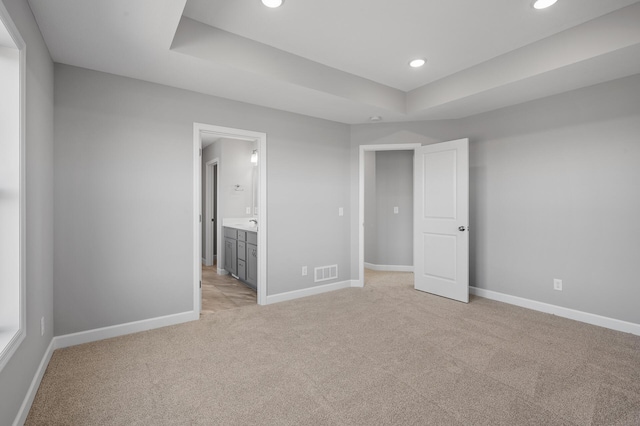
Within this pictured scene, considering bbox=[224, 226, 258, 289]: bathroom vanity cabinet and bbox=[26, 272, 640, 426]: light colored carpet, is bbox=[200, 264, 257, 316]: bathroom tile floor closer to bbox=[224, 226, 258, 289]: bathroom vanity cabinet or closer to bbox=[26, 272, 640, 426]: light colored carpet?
bbox=[224, 226, 258, 289]: bathroom vanity cabinet

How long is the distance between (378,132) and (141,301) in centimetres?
357

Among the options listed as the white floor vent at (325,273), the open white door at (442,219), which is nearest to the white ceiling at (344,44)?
the open white door at (442,219)

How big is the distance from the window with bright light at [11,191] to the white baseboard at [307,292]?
2.46 metres

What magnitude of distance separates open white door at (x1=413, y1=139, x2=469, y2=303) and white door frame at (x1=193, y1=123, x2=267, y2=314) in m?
2.11

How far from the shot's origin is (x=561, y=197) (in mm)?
3443

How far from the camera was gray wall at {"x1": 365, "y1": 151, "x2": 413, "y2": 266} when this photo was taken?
5812 mm

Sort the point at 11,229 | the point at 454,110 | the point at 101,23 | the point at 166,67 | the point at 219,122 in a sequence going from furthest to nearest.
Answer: the point at 454,110 < the point at 219,122 < the point at 166,67 < the point at 101,23 < the point at 11,229

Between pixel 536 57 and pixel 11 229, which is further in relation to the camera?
→ pixel 536 57

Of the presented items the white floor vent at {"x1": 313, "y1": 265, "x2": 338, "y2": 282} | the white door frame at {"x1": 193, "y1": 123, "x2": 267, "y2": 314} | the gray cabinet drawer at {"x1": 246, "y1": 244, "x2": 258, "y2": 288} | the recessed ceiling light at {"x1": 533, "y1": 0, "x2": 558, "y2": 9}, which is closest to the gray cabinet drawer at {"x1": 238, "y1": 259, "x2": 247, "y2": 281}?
the gray cabinet drawer at {"x1": 246, "y1": 244, "x2": 258, "y2": 288}

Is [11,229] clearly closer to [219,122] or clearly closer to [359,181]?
[219,122]

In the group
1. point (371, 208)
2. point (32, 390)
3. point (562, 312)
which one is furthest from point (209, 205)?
point (562, 312)

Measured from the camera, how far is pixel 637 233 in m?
2.95

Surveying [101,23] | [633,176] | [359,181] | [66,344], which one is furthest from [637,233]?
[66,344]

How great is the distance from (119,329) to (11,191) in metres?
1.67
